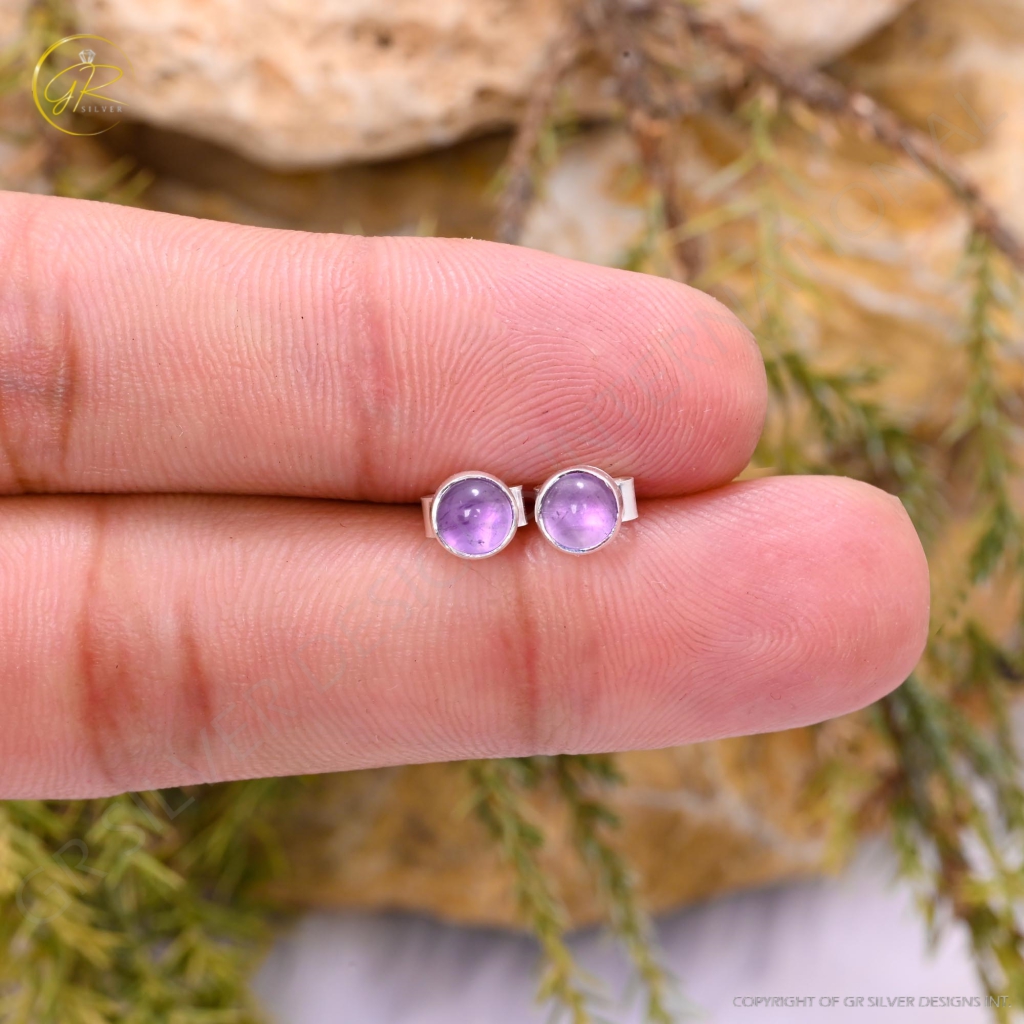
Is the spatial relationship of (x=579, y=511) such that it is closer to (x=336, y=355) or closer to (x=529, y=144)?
(x=336, y=355)

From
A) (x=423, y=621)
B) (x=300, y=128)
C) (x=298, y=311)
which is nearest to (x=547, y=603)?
(x=423, y=621)

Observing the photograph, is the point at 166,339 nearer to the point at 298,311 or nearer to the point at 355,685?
the point at 298,311

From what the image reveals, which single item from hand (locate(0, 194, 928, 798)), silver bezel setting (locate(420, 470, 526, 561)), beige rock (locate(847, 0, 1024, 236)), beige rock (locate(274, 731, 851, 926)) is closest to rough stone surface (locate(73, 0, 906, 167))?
beige rock (locate(847, 0, 1024, 236))

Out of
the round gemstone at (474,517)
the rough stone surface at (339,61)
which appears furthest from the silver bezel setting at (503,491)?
the rough stone surface at (339,61)

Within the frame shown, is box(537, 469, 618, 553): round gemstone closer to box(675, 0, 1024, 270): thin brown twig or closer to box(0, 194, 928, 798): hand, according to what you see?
box(0, 194, 928, 798): hand

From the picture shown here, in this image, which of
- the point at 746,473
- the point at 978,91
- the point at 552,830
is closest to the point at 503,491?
the point at 746,473
